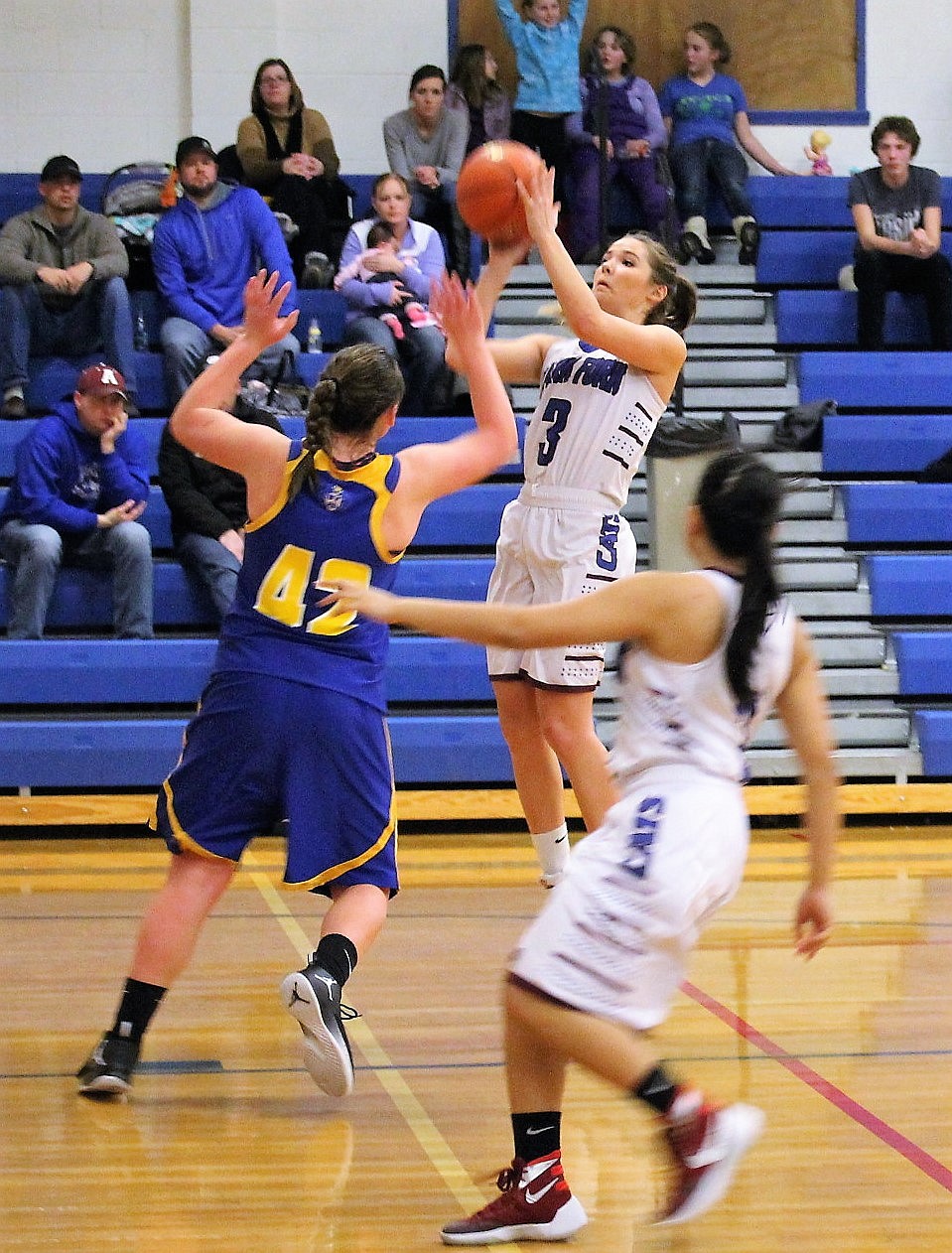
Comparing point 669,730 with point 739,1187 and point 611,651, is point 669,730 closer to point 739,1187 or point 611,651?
point 739,1187

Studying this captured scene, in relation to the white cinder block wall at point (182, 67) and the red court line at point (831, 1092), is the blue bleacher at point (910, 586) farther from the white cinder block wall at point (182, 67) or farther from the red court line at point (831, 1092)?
the white cinder block wall at point (182, 67)

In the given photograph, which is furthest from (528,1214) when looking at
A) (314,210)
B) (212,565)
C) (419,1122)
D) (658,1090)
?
(314,210)

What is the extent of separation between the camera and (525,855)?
668 centimetres

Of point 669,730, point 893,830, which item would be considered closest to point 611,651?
point 893,830

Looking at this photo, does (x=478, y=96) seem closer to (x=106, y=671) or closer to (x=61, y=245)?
(x=61, y=245)

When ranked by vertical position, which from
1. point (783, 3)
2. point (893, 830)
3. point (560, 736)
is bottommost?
point (893, 830)

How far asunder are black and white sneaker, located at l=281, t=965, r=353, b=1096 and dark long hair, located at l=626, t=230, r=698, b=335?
2168mm

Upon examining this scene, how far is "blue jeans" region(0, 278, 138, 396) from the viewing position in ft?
27.7

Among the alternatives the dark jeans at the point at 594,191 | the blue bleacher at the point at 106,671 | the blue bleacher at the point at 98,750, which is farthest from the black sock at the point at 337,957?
the dark jeans at the point at 594,191

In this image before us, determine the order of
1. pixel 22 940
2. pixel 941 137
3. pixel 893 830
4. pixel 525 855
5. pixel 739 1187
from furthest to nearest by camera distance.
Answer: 1. pixel 941 137
2. pixel 893 830
3. pixel 525 855
4. pixel 22 940
5. pixel 739 1187

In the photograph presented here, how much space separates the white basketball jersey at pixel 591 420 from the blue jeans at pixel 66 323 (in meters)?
3.85

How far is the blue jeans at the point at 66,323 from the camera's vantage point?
332 inches

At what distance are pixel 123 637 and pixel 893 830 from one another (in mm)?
3288

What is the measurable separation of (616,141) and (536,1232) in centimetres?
818
